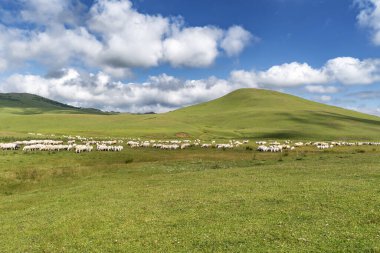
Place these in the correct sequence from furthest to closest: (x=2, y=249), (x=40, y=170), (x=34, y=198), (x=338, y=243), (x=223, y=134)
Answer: (x=223, y=134) → (x=40, y=170) → (x=34, y=198) → (x=2, y=249) → (x=338, y=243)

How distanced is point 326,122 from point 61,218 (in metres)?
160

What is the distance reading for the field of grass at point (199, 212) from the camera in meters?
16.1

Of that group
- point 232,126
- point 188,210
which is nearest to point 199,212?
point 188,210

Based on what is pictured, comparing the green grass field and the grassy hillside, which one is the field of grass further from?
the grassy hillside

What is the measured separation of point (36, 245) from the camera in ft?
57.2

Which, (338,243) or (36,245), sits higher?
(338,243)

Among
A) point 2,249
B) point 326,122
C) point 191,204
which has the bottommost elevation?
point 2,249

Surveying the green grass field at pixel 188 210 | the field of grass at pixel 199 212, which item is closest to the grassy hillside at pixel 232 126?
the green grass field at pixel 188 210

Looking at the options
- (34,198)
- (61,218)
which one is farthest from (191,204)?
(34,198)

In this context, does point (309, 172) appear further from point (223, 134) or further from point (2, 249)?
point (223, 134)

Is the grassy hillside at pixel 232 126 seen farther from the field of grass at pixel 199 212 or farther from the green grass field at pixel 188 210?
the field of grass at pixel 199 212

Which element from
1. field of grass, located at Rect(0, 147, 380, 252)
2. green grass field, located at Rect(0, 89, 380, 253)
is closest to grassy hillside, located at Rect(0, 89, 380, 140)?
green grass field, located at Rect(0, 89, 380, 253)

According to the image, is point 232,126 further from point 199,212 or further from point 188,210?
point 199,212

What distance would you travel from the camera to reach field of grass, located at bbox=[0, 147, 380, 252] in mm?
16141
